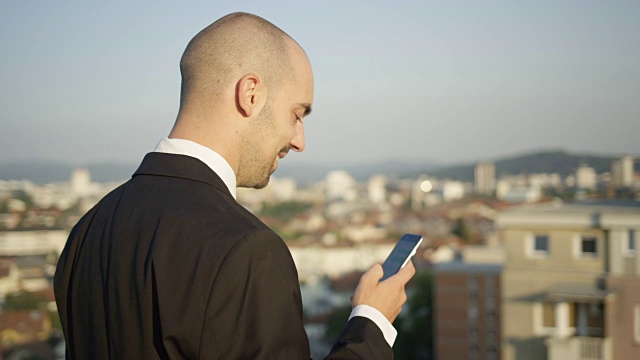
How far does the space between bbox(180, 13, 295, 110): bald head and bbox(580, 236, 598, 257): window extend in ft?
18.8

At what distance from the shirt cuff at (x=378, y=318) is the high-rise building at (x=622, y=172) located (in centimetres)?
760

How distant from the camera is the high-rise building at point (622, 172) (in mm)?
7752

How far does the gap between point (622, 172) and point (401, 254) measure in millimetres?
8259

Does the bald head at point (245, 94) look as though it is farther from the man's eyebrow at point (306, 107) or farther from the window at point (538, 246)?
the window at point (538, 246)

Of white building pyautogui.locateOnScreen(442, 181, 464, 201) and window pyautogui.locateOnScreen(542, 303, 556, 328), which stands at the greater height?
white building pyautogui.locateOnScreen(442, 181, 464, 201)

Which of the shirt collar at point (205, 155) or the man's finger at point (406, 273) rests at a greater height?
the shirt collar at point (205, 155)

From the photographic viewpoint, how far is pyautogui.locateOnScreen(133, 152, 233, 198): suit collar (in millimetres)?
553

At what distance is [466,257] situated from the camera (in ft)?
62.7

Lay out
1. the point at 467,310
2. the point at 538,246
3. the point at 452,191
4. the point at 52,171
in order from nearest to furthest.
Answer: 1. the point at 538,246
2. the point at 52,171
3. the point at 467,310
4. the point at 452,191

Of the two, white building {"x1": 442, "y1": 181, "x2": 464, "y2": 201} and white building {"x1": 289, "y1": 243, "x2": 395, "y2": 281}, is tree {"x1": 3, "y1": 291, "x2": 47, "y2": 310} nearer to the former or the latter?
white building {"x1": 289, "y1": 243, "x2": 395, "y2": 281}

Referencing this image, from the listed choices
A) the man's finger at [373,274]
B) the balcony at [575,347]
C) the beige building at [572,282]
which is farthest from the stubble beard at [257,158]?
the balcony at [575,347]

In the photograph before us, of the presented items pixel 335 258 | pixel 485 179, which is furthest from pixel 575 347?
pixel 335 258

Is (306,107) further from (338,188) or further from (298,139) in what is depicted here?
(338,188)

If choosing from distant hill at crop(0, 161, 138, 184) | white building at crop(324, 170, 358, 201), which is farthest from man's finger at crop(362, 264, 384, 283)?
white building at crop(324, 170, 358, 201)
